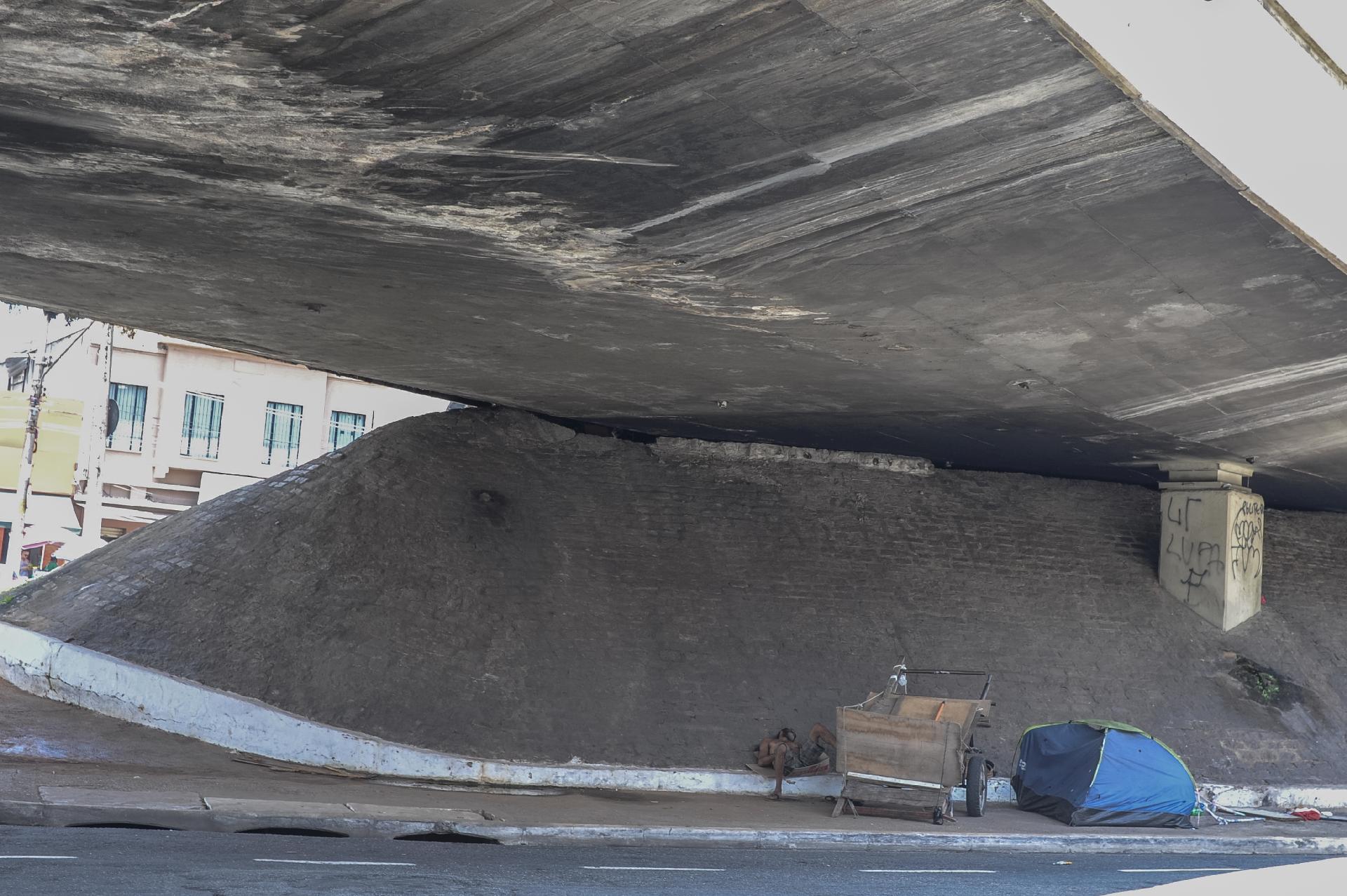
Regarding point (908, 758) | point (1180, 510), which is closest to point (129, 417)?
point (908, 758)

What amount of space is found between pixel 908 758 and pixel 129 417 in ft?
100.0

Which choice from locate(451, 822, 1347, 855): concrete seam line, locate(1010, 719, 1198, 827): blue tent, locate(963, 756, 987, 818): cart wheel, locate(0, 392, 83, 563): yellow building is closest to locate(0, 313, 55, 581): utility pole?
locate(0, 392, 83, 563): yellow building

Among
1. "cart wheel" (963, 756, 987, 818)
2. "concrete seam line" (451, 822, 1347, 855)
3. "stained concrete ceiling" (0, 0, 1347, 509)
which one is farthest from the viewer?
"cart wheel" (963, 756, 987, 818)

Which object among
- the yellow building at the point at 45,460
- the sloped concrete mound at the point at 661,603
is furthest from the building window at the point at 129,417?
the sloped concrete mound at the point at 661,603

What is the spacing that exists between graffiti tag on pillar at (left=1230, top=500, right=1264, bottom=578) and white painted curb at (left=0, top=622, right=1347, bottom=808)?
7.08 meters

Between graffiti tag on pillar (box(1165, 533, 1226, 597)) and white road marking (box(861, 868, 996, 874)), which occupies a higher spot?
graffiti tag on pillar (box(1165, 533, 1226, 597))

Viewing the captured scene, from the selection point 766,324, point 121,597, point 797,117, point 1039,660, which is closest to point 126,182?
point 797,117

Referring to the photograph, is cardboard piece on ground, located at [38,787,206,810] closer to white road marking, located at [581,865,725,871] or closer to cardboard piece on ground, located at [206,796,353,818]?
cardboard piece on ground, located at [206,796,353,818]

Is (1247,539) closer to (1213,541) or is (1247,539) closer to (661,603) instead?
(1213,541)

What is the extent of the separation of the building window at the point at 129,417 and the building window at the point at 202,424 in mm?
1229

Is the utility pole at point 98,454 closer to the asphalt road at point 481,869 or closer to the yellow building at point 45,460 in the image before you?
the yellow building at point 45,460

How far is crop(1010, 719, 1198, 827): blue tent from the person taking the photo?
15219mm

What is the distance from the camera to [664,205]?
30.4 ft

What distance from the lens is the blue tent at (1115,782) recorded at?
15.2m
